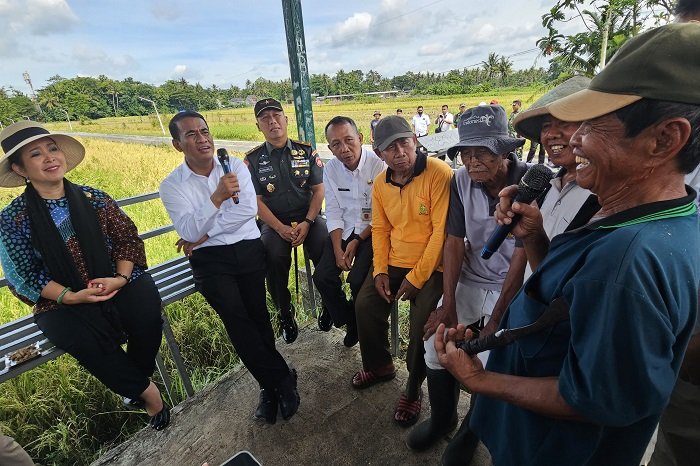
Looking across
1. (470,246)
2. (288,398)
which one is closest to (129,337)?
(288,398)

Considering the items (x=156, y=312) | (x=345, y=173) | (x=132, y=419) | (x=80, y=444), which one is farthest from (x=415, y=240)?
(x=80, y=444)

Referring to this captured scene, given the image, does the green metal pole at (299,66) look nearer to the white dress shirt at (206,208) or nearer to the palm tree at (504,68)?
the white dress shirt at (206,208)

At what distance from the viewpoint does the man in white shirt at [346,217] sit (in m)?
2.76

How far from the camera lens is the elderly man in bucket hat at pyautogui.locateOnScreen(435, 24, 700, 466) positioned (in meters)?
0.72

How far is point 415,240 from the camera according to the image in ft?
7.62

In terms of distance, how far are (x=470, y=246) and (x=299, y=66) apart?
2286 millimetres

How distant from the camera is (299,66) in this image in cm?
326

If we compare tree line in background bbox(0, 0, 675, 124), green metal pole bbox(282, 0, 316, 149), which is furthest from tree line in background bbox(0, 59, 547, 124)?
green metal pole bbox(282, 0, 316, 149)

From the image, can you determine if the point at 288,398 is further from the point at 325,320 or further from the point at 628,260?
the point at 628,260

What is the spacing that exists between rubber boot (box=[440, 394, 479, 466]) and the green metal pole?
9.12 ft

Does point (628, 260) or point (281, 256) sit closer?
point (628, 260)

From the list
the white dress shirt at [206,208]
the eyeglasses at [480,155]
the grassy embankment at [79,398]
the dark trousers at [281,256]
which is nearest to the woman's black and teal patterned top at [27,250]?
the white dress shirt at [206,208]

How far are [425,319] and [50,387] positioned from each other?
2726 millimetres

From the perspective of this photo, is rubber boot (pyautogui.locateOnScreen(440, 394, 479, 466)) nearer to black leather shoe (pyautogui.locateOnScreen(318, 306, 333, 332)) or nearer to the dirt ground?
the dirt ground
